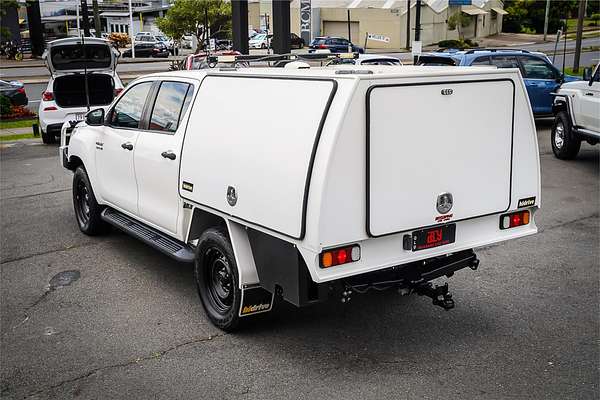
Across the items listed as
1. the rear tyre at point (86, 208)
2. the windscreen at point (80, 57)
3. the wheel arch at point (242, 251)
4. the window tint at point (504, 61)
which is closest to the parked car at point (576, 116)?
the window tint at point (504, 61)

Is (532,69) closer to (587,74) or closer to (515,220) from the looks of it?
(587,74)

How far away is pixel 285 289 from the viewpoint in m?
4.87

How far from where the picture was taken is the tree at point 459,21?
2515 inches

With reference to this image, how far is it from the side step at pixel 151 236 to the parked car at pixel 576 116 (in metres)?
7.89

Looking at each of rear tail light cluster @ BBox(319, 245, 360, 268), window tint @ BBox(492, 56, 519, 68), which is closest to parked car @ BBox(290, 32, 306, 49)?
window tint @ BBox(492, 56, 519, 68)

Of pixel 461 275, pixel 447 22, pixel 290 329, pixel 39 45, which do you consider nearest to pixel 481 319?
pixel 461 275

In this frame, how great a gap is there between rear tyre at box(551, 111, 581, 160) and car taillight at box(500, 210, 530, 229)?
771 centimetres

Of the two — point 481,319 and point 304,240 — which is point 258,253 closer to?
point 304,240

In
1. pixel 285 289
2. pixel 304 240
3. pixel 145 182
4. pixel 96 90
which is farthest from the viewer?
pixel 96 90

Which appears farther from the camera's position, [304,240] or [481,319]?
[481,319]

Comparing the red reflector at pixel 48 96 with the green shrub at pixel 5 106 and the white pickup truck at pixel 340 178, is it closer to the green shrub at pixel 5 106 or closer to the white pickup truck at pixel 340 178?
the green shrub at pixel 5 106

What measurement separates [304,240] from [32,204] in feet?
22.7

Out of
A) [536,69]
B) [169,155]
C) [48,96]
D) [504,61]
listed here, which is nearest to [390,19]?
[536,69]

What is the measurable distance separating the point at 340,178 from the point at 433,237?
1.02 meters
